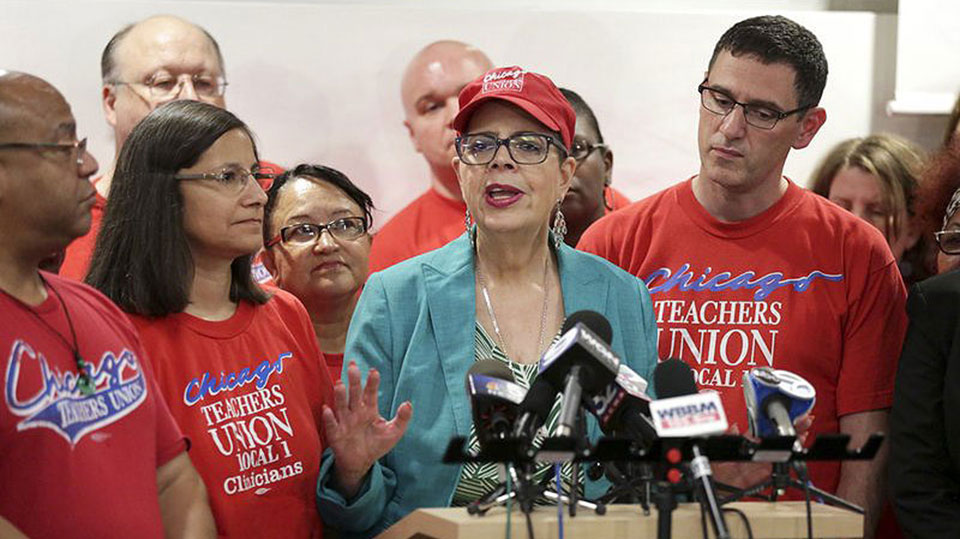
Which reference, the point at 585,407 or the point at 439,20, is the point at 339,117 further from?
the point at 585,407

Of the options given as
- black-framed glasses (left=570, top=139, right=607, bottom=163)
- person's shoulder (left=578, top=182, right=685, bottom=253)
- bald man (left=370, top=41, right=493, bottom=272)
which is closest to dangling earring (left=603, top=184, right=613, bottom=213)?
black-framed glasses (left=570, top=139, right=607, bottom=163)

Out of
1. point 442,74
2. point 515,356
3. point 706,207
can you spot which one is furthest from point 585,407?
point 442,74

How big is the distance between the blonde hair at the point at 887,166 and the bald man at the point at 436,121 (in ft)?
4.15

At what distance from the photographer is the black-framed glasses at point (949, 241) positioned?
3.16 m

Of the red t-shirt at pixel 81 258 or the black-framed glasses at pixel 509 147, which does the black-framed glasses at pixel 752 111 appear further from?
the red t-shirt at pixel 81 258

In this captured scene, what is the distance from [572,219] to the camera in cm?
432

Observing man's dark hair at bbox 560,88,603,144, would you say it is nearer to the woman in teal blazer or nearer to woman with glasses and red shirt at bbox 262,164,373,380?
woman with glasses and red shirt at bbox 262,164,373,380

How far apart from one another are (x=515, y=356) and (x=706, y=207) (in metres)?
0.88

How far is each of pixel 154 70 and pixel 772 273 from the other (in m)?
2.05

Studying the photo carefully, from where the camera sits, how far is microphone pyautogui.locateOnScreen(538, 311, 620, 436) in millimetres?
1999

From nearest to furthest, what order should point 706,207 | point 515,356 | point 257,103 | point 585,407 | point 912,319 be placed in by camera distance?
point 585,407, point 515,356, point 912,319, point 706,207, point 257,103

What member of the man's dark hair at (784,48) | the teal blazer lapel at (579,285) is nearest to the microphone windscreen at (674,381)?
the teal blazer lapel at (579,285)

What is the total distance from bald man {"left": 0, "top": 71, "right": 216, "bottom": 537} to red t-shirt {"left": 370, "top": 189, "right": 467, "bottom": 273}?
214cm

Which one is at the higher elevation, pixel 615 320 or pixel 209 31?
pixel 209 31
